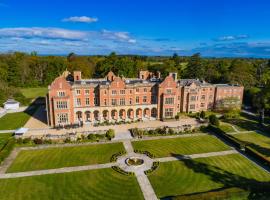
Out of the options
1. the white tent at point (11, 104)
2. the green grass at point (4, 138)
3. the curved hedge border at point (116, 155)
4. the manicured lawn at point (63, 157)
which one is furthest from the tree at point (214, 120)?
the white tent at point (11, 104)

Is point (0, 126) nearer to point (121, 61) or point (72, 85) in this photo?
point (72, 85)

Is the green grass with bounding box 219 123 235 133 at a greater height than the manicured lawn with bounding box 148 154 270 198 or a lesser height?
greater

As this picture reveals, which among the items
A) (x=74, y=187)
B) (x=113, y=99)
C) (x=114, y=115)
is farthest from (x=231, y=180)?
(x=114, y=115)

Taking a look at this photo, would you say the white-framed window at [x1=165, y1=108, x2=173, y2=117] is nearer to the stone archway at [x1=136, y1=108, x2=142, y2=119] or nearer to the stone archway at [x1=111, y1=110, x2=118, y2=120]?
the stone archway at [x1=136, y1=108, x2=142, y2=119]

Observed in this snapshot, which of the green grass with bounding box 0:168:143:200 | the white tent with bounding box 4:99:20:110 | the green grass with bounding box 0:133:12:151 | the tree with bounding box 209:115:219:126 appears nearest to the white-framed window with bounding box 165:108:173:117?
the tree with bounding box 209:115:219:126

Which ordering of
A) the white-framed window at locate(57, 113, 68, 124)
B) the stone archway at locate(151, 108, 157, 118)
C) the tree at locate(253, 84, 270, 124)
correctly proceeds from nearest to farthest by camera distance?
the white-framed window at locate(57, 113, 68, 124) < the tree at locate(253, 84, 270, 124) < the stone archway at locate(151, 108, 157, 118)

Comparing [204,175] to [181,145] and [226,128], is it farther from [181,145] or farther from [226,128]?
[226,128]
